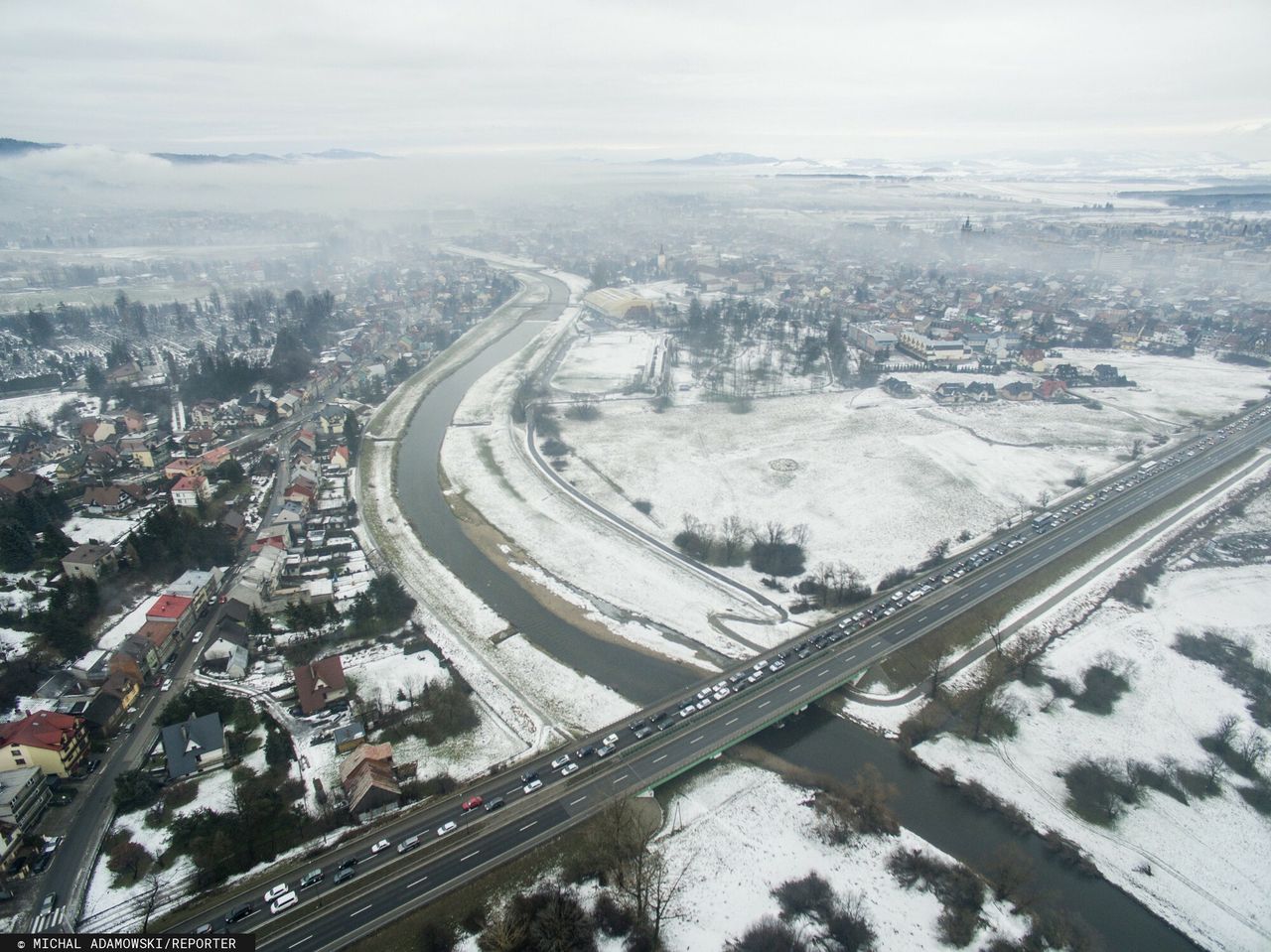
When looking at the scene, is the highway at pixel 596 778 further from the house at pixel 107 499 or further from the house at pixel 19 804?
the house at pixel 107 499

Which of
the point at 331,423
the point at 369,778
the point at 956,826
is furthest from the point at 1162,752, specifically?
the point at 331,423

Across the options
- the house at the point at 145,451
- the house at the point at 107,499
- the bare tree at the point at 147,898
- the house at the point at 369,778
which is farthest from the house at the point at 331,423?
the bare tree at the point at 147,898

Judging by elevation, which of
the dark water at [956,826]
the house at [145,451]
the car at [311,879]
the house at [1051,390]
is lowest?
the dark water at [956,826]

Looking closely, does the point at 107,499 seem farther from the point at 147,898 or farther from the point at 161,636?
the point at 147,898

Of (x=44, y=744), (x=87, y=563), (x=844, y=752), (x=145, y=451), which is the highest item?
(x=145, y=451)

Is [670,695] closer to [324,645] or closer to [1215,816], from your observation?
[324,645]

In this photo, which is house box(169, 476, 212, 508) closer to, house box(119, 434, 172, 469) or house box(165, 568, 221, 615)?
house box(119, 434, 172, 469)

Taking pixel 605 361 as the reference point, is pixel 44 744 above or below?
below
